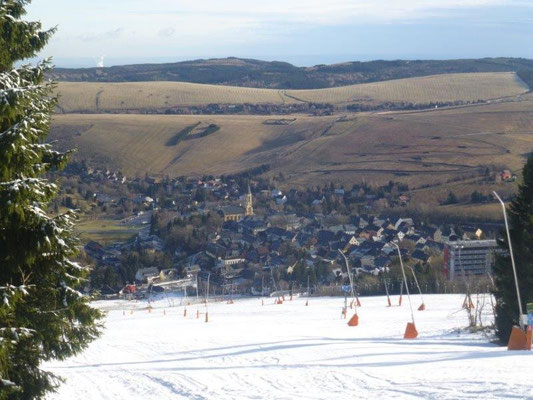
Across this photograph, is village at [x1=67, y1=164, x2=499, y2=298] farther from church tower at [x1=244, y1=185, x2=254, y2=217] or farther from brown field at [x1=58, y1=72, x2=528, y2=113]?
brown field at [x1=58, y1=72, x2=528, y2=113]

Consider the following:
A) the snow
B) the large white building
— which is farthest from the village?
the snow

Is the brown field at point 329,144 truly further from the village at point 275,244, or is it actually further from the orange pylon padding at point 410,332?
the orange pylon padding at point 410,332

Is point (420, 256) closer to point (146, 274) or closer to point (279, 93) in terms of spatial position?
point (146, 274)

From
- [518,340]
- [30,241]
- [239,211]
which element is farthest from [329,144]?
[30,241]

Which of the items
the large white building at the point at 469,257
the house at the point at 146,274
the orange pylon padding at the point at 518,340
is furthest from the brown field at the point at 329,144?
the orange pylon padding at the point at 518,340

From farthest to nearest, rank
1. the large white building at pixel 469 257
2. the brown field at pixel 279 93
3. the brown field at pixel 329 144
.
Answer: the brown field at pixel 279 93
the brown field at pixel 329 144
the large white building at pixel 469 257
